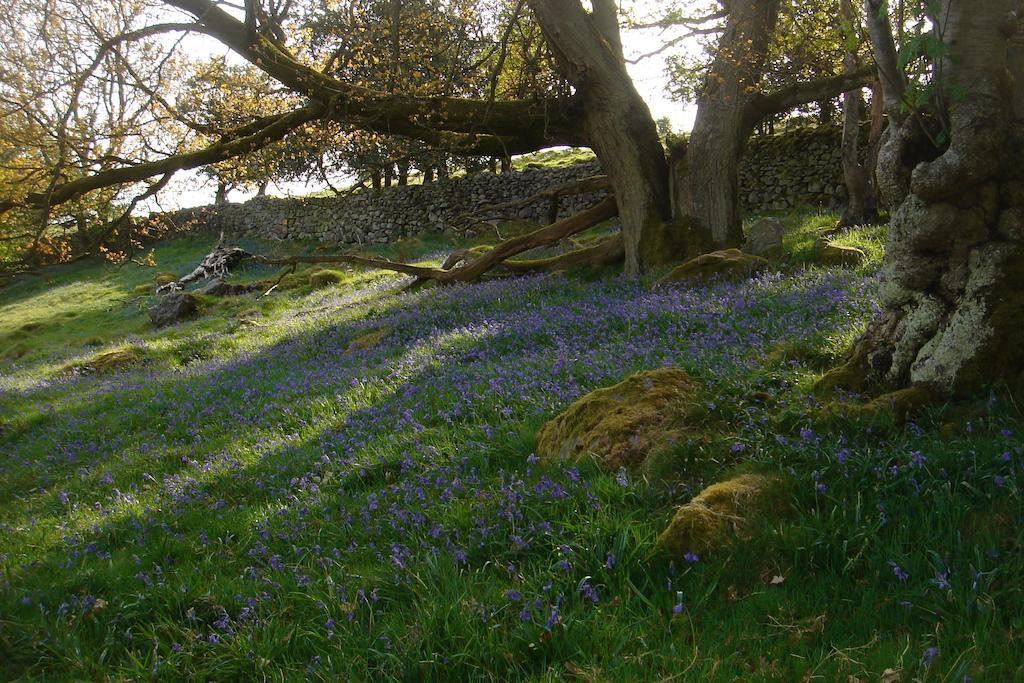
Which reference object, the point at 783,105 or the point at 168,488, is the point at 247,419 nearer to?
the point at 168,488

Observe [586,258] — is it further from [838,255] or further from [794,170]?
[794,170]

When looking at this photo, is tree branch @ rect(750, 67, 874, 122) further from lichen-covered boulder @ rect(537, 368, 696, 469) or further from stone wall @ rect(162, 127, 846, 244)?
stone wall @ rect(162, 127, 846, 244)

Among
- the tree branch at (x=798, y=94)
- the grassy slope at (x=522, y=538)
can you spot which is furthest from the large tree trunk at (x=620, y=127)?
the grassy slope at (x=522, y=538)

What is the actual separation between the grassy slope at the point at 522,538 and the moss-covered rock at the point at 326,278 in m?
16.2

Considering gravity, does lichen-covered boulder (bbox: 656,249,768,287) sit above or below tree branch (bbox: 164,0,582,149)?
below

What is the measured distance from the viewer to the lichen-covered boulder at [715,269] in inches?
400

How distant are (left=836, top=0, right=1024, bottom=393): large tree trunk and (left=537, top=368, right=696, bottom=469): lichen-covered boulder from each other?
1413mm

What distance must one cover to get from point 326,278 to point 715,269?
1716 centimetres

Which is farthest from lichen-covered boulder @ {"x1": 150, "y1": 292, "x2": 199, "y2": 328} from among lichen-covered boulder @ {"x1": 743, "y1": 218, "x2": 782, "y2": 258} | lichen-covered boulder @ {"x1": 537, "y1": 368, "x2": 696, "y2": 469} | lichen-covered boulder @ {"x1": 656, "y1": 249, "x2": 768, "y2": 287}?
lichen-covered boulder @ {"x1": 537, "y1": 368, "x2": 696, "y2": 469}

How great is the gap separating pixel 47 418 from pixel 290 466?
7.27 meters

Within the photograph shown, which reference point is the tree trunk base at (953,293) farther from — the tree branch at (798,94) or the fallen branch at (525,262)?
the fallen branch at (525,262)

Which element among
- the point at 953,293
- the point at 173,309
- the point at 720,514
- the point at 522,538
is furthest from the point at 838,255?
the point at 173,309

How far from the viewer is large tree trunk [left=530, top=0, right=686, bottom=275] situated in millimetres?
12156

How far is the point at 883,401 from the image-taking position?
414 cm
